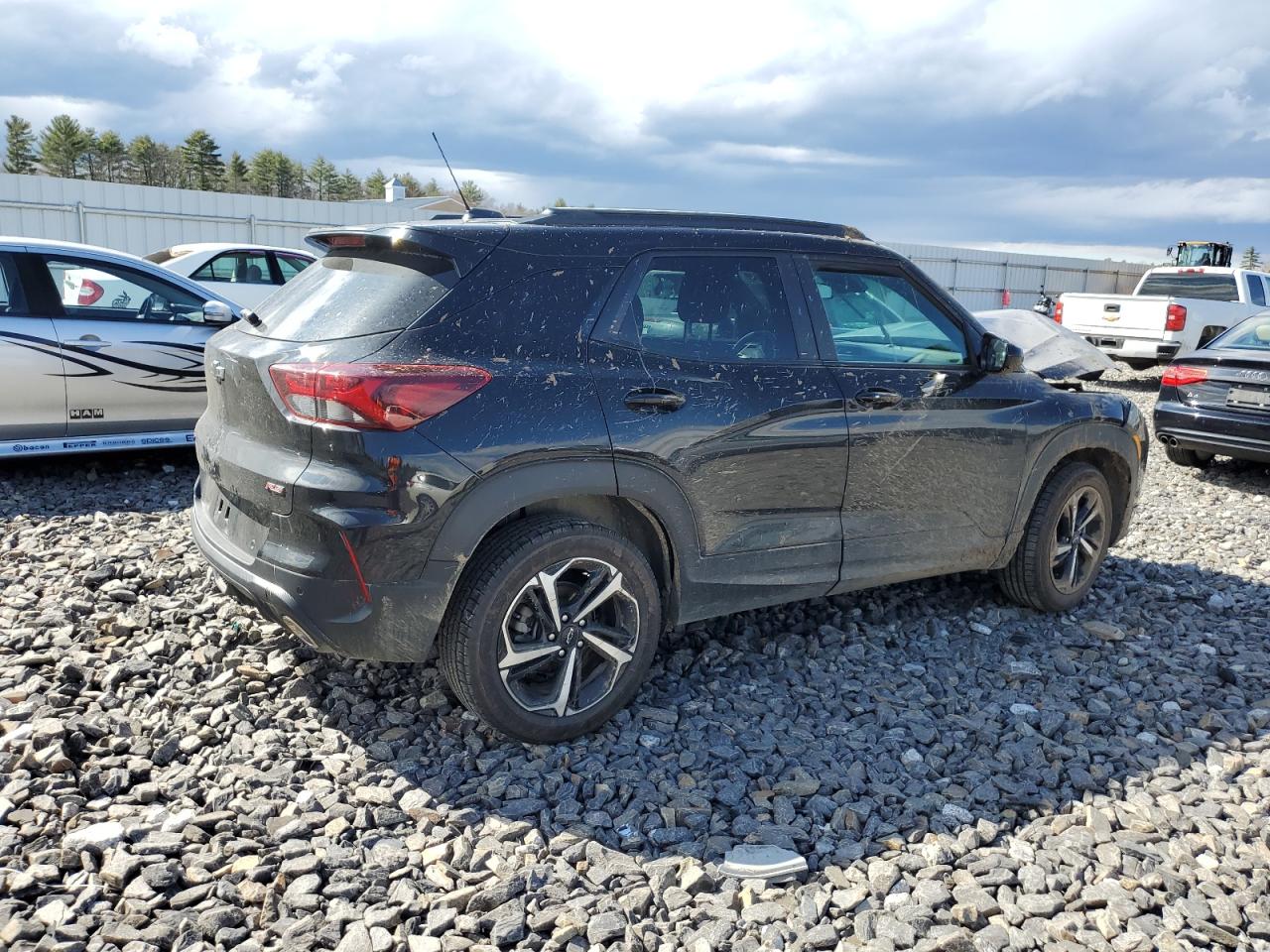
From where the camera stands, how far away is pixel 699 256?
4.00 metres

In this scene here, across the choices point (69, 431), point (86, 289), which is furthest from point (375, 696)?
point (86, 289)

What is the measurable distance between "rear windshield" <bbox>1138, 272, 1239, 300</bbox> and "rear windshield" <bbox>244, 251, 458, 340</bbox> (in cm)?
1706

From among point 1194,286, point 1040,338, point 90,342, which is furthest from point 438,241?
point 1194,286

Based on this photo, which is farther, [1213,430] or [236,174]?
[236,174]

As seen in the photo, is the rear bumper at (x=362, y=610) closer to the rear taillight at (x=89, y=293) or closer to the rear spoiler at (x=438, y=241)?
the rear spoiler at (x=438, y=241)

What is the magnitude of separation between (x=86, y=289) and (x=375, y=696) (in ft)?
15.9

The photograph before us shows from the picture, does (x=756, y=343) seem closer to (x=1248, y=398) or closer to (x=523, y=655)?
(x=523, y=655)

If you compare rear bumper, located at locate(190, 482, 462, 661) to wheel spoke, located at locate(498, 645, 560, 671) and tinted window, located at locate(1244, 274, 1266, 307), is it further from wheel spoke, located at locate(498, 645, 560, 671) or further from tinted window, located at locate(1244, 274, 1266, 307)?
tinted window, located at locate(1244, 274, 1266, 307)

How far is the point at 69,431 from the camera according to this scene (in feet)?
23.2

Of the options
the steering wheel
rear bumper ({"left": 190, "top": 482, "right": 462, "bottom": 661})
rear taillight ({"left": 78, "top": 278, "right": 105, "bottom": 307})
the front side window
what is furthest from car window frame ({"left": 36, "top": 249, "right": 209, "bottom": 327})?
the steering wheel

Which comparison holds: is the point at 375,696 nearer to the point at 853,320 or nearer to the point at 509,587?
the point at 509,587

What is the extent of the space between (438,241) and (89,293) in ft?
16.2

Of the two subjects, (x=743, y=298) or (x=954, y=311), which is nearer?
(x=743, y=298)

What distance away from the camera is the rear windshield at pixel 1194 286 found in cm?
1738
